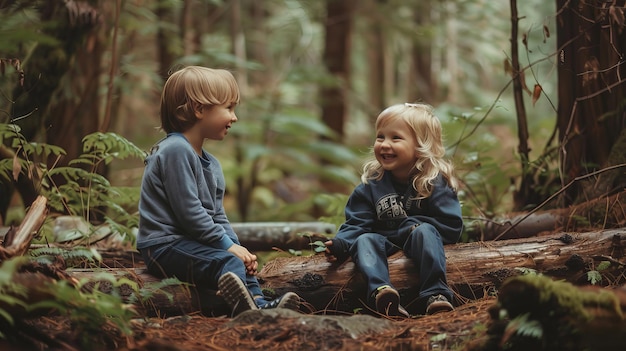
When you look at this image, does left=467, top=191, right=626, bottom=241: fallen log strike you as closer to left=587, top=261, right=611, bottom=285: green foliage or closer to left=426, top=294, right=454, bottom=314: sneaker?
left=587, top=261, right=611, bottom=285: green foliage

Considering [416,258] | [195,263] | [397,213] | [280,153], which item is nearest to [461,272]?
[416,258]

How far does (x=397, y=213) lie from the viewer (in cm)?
401

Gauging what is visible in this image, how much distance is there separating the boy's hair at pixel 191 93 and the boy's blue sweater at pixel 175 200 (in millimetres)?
126

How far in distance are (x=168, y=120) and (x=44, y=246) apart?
1257mm

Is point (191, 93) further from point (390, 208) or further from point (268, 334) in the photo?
point (268, 334)

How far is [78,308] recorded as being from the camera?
8.58ft

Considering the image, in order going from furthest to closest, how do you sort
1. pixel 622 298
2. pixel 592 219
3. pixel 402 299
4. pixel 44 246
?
pixel 592 219
pixel 44 246
pixel 402 299
pixel 622 298

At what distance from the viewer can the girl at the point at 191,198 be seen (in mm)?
A: 3604

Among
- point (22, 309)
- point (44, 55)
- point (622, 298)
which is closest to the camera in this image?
point (622, 298)

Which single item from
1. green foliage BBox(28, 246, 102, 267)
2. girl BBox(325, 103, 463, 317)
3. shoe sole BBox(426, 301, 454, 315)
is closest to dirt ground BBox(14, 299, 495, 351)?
shoe sole BBox(426, 301, 454, 315)

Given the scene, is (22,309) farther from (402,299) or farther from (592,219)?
(592,219)

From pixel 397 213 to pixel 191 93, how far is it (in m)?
1.56

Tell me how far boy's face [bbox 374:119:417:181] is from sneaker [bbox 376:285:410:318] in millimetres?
952

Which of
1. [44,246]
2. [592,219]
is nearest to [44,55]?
[44,246]
